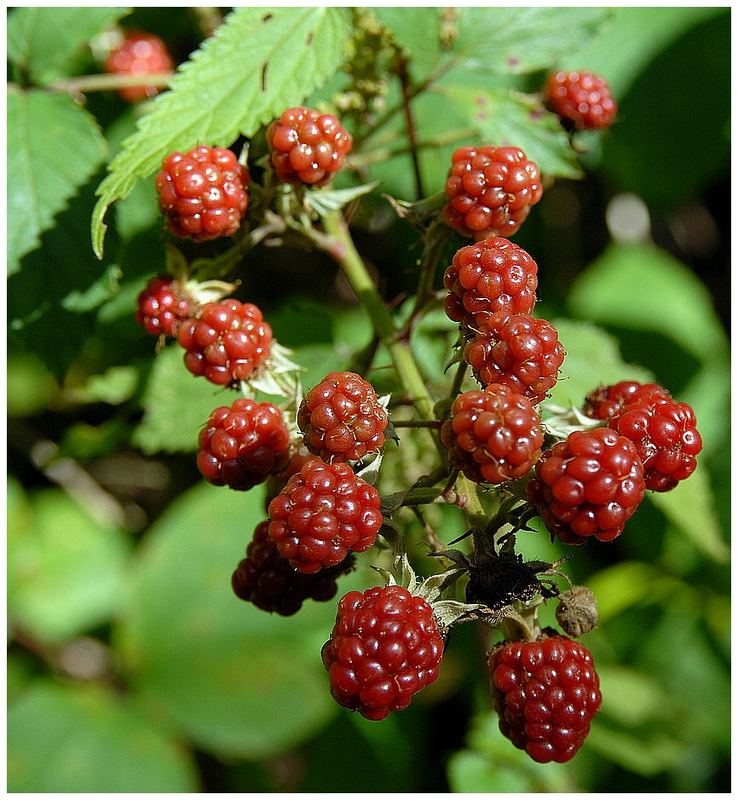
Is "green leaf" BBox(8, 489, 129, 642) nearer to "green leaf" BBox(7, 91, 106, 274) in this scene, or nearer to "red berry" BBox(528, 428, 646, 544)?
"green leaf" BBox(7, 91, 106, 274)

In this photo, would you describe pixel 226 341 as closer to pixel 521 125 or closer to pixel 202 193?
pixel 202 193

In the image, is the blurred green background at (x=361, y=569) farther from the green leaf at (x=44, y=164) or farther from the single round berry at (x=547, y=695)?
the single round berry at (x=547, y=695)

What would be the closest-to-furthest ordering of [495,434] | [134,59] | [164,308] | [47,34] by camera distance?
[495,434], [164,308], [47,34], [134,59]

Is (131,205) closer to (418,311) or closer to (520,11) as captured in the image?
(418,311)

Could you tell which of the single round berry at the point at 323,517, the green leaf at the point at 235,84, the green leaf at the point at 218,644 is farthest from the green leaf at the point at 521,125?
the green leaf at the point at 218,644

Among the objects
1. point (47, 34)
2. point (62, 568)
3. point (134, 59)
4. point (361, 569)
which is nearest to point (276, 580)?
point (361, 569)

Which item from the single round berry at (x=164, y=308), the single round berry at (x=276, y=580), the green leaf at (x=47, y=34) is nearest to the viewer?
the single round berry at (x=276, y=580)

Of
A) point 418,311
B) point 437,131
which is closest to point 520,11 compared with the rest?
point 437,131
